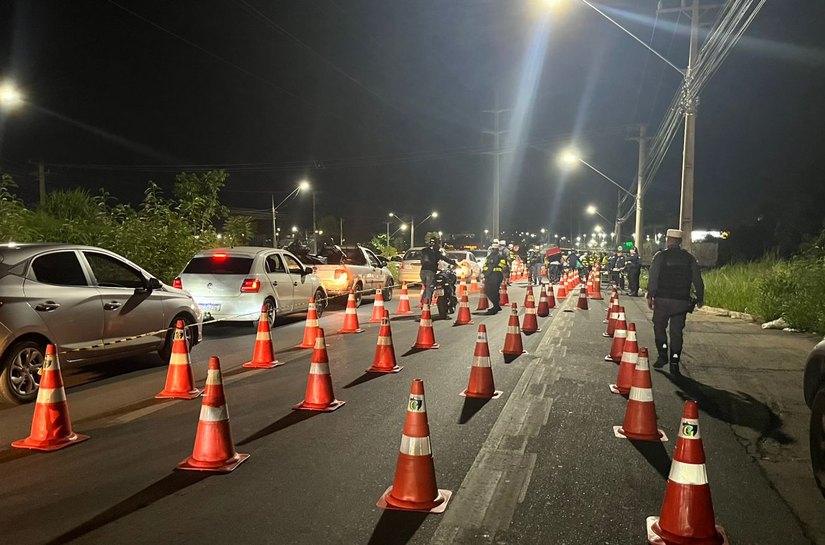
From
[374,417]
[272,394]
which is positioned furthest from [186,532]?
[272,394]

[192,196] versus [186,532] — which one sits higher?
[192,196]

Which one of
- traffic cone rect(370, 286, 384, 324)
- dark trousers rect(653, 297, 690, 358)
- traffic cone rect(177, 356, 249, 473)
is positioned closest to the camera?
traffic cone rect(177, 356, 249, 473)

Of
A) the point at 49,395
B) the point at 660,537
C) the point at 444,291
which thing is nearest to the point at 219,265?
the point at 444,291

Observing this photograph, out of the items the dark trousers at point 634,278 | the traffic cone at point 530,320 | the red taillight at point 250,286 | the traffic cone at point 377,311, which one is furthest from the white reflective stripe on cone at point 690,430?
the dark trousers at point 634,278

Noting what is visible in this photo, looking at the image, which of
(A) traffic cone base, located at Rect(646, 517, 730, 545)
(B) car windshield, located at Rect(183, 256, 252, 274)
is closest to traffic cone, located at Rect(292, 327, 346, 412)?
(A) traffic cone base, located at Rect(646, 517, 730, 545)

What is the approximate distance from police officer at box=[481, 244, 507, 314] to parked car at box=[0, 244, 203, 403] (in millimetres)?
8298

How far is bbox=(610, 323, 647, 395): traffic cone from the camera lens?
23.4ft

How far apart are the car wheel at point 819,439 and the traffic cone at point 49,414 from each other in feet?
19.0

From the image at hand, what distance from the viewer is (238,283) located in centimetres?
1252

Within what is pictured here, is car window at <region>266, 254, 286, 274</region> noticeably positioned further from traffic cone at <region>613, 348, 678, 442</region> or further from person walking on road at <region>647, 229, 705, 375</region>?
traffic cone at <region>613, 348, 678, 442</region>

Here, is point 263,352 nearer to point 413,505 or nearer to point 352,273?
point 413,505

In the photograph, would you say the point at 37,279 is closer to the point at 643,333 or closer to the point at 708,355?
the point at 708,355

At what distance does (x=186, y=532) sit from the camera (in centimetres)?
380

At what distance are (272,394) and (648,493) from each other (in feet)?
14.1
